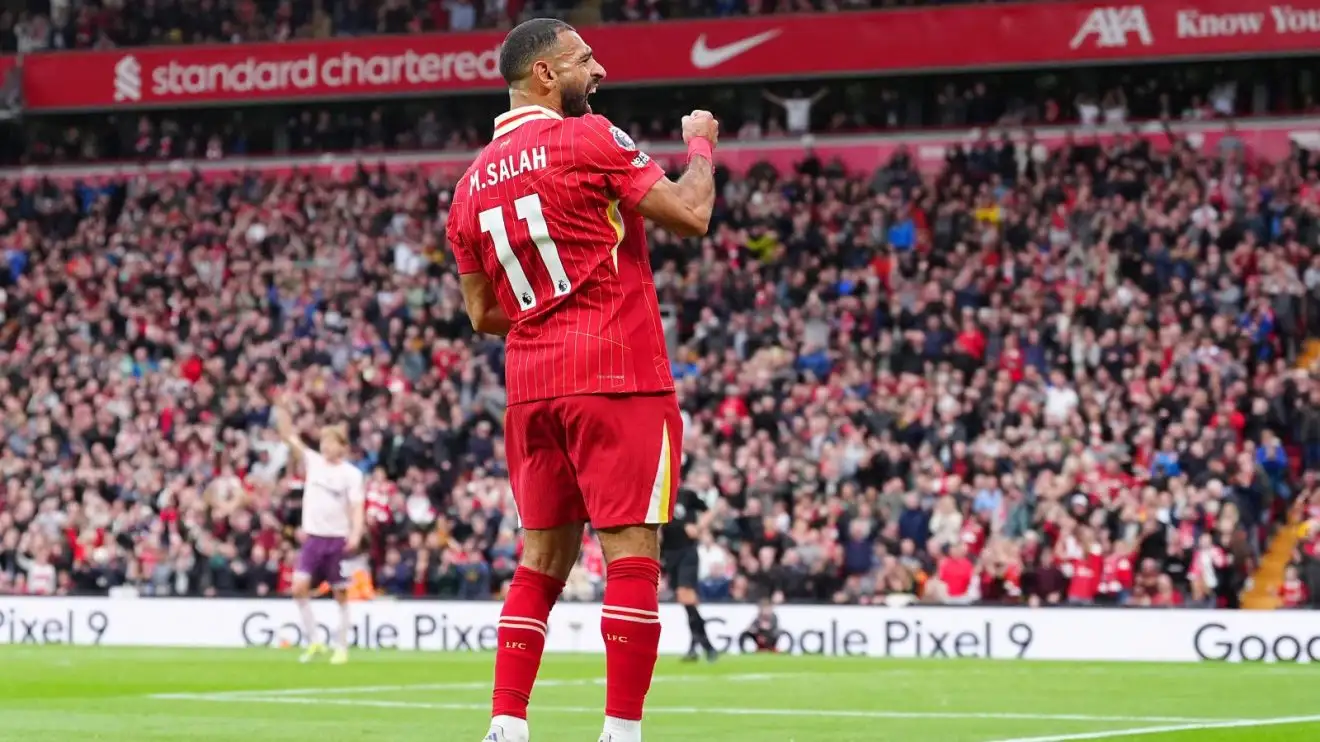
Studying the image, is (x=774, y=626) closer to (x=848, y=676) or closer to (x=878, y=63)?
(x=848, y=676)

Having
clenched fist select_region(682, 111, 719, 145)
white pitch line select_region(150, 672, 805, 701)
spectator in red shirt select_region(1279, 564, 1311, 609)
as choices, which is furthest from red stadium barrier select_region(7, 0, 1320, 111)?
clenched fist select_region(682, 111, 719, 145)

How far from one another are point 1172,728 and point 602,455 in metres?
4.64

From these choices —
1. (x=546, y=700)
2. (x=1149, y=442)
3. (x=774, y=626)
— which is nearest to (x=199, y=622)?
(x=774, y=626)

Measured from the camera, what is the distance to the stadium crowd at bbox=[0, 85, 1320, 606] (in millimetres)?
25328

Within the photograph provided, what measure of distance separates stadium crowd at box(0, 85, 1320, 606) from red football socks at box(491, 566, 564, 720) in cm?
1647

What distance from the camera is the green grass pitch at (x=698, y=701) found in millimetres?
10578

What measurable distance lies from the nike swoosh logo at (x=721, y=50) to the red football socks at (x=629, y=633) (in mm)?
30061

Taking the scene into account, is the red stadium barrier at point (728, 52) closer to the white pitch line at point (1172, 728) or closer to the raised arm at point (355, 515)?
the raised arm at point (355, 515)

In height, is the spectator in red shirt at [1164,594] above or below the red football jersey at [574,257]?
below

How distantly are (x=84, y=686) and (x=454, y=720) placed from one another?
18.3ft

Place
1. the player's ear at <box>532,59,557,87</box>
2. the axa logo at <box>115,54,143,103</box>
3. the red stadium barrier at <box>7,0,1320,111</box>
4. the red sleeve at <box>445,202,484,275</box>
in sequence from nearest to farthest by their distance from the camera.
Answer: the player's ear at <box>532,59,557,87</box>, the red sleeve at <box>445,202,484,275</box>, the red stadium barrier at <box>7,0,1320,111</box>, the axa logo at <box>115,54,143,103</box>

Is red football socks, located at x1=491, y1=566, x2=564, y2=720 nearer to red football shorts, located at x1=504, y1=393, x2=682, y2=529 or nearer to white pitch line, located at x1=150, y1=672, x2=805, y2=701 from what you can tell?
red football shorts, located at x1=504, y1=393, x2=682, y2=529

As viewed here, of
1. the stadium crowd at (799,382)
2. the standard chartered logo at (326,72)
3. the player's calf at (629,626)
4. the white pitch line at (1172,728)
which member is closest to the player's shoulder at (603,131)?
the player's calf at (629,626)

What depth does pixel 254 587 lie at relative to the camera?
28.0 metres
